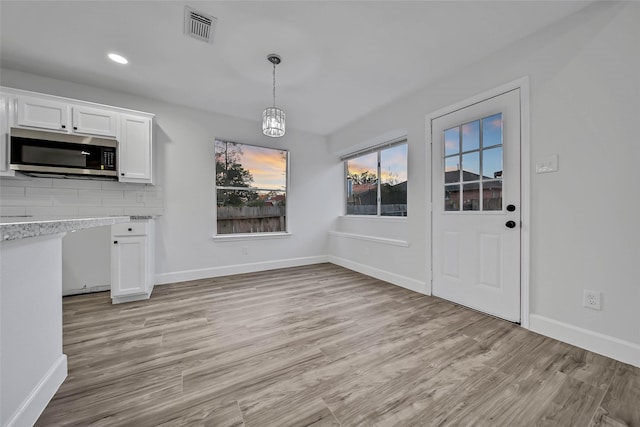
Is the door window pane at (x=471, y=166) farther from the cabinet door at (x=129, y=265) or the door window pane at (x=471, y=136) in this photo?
the cabinet door at (x=129, y=265)

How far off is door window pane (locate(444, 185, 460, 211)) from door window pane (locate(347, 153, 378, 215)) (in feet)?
4.86

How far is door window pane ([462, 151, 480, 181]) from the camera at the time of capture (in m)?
2.53

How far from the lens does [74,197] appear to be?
9.78 ft

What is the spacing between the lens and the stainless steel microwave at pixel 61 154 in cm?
251

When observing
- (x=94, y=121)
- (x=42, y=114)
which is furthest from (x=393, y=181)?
(x=42, y=114)

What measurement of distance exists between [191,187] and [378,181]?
2969 mm

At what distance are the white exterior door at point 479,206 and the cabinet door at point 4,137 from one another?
4510 mm

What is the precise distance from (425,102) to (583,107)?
1.47m

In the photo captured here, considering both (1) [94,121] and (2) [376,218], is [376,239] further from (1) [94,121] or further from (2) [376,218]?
(1) [94,121]

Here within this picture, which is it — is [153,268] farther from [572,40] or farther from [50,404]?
[572,40]

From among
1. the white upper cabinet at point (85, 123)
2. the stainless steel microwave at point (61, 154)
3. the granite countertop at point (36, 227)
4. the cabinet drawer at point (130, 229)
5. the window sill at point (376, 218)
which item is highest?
the white upper cabinet at point (85, 123)

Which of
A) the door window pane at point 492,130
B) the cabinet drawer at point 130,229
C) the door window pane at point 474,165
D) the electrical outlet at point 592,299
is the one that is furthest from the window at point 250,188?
the electrical outlet at point 592,299

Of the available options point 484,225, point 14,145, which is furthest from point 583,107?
point 14,145

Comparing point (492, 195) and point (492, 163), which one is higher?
point (492, 163)
